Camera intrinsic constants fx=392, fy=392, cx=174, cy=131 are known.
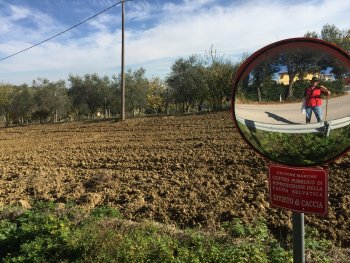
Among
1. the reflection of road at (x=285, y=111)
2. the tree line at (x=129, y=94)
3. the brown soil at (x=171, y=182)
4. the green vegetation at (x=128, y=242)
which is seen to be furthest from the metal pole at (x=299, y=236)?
the tree line at (x=129, y=94)

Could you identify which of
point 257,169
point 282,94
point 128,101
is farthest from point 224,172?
point 128,101

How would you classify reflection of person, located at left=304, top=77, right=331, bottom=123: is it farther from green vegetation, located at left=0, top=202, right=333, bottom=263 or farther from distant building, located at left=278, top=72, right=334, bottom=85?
green vegetation, located at left=0, top=202, right=333, bottom=263

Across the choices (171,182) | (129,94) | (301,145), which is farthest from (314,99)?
(129,94)

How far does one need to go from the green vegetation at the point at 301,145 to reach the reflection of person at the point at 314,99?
0.12 metres

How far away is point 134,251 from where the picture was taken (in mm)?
3889

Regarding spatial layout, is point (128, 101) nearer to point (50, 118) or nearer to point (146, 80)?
point (146, 80)

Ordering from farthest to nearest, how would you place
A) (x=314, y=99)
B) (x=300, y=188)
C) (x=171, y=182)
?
(x=171, y=182) → (x=300, y=188) → (x=314, y=99)

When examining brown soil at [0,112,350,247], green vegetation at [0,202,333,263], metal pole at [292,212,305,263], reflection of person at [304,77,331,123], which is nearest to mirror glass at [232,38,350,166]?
reflection of person at [304,77,331,123]

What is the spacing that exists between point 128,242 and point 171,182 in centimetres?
301

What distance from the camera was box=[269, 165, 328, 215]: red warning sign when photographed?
223 cm

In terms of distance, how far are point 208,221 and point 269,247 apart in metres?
1.35

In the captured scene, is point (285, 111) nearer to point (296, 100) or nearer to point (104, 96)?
point (296, 100)

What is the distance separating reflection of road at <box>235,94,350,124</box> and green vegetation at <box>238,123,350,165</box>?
0.25ft

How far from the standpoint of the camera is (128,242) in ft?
13.3
